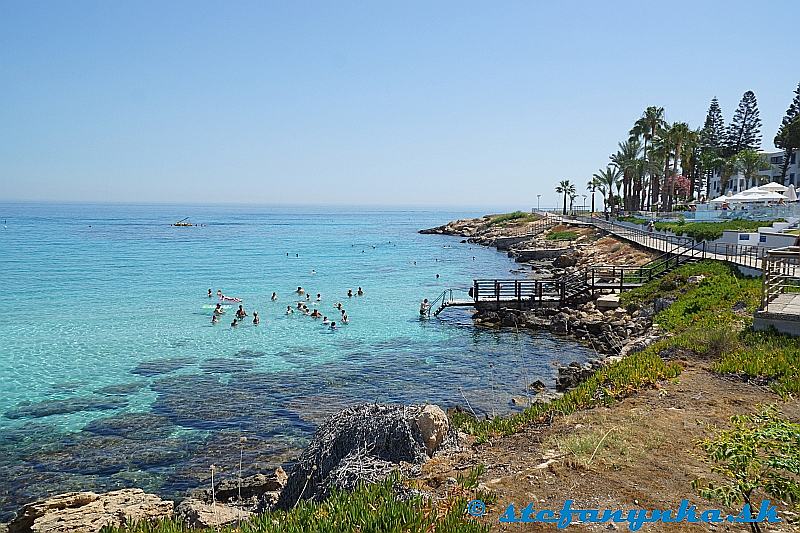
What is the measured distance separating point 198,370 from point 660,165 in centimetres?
A: 7322

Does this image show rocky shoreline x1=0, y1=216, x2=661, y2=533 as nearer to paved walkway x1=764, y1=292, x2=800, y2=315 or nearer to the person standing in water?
paved walkway x1=764, y1=292, x2=800, y2=315

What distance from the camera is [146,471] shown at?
14.7 metres

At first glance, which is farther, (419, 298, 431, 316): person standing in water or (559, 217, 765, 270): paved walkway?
(419, 298, 431, 316): person standing in water

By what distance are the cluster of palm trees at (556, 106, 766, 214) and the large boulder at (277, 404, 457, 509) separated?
68.8 metres

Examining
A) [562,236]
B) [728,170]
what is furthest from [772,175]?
[562,236]

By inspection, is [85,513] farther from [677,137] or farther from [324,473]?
[677,137]

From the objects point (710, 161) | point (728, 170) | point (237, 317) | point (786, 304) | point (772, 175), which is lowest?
point (237, 317)

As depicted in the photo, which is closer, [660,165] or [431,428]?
[431,428]

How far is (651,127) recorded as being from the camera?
274ft

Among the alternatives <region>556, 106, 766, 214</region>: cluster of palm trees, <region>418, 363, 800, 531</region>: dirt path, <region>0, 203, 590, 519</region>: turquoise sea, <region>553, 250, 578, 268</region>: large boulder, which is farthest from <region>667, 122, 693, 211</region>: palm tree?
<region>418, 363, 800, 531</region>: dirt path

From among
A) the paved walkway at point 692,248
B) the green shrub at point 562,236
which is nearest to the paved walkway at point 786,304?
the paved walkway at point 692,248

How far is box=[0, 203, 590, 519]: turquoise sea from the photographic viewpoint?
15680mm

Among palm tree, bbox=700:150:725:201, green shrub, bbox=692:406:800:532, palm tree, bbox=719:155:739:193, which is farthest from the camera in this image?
palm tree, bbox=700:150:725:201

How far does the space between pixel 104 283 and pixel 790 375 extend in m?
47.8
